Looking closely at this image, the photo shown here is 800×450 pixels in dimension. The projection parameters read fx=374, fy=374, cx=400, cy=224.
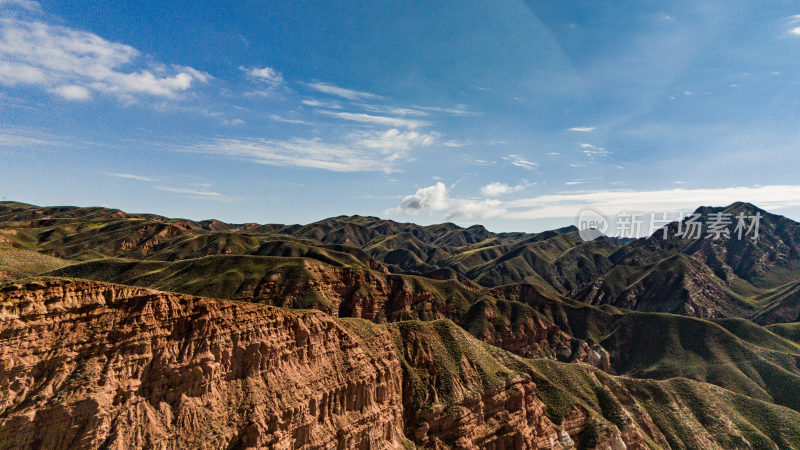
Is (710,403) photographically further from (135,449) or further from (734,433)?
(135,449)

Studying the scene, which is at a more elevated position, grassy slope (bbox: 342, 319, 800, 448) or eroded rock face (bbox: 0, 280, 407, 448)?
eroded rock face (bbox: 0, 280, 407, 448)

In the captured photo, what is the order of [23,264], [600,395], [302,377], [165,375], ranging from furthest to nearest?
[23,264]
[600,395]
[302,377]
[165,375]

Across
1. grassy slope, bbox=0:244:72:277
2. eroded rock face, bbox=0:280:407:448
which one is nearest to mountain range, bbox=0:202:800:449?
eroded rock face, bbox=0:280:407:448

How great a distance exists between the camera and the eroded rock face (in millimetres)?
30875

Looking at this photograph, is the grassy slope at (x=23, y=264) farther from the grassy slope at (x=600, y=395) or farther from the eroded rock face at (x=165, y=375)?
the grassy slope at (x=600, y=395)

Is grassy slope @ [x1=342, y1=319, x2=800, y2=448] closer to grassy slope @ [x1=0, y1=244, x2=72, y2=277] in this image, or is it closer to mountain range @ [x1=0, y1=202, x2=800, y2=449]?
mountain range @ [x1=0, y1=202, x2=800, y2=449]

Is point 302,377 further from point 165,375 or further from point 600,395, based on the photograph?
point 600,395

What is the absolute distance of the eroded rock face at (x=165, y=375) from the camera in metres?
30.9

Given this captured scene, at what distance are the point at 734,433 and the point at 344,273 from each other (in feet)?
424

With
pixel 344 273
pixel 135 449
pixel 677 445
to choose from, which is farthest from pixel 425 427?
pixel 344 273

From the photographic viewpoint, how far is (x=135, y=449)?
32.8 meters

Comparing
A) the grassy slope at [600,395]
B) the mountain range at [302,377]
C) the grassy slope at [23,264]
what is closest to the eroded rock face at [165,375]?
the mountain range at [302,377]

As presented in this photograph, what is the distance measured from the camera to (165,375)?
37.1 metres

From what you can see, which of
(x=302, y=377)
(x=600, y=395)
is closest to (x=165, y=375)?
(x=302, y=377)
